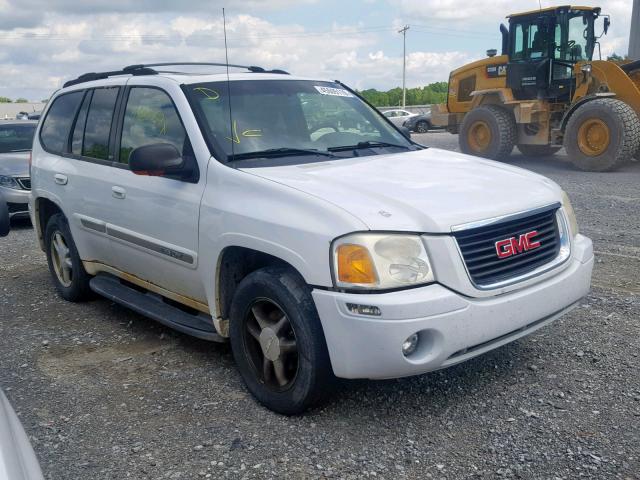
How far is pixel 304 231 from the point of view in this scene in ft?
10.6

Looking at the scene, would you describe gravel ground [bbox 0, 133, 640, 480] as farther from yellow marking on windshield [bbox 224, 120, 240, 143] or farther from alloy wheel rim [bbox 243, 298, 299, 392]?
yellow marking on windshield [bbox 224, 120, 240, 143]

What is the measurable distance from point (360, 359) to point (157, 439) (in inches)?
43.6

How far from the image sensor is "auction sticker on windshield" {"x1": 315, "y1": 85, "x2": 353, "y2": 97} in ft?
15.9

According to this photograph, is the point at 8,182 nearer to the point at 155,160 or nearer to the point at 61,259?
the point at 61,259

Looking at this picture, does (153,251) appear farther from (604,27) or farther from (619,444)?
(604,27)

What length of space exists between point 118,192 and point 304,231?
186cm

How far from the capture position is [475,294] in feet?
10.4

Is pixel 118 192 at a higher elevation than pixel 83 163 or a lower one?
lower

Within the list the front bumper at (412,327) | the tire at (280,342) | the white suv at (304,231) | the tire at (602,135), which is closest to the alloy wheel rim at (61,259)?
the white suv at (304,231)

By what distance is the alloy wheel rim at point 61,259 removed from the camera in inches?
223

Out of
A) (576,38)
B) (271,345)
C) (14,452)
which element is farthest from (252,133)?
(576,38)

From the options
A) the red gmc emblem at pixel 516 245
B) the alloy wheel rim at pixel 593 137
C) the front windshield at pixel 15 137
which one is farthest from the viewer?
the alloy wheel rim at pixel 593 137

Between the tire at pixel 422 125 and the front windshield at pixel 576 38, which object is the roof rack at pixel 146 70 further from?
the tire at pixel 422 125

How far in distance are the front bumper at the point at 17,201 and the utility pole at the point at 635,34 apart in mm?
20350
